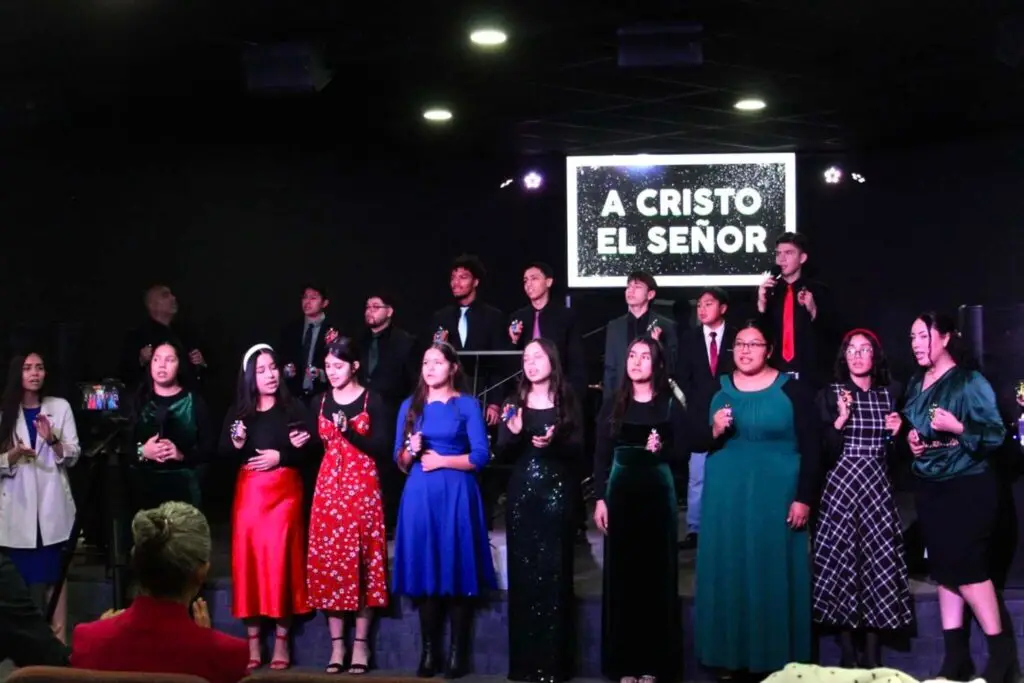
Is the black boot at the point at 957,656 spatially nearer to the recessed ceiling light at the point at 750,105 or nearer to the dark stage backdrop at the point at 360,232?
the dark stage backdrop at the point at 360,232

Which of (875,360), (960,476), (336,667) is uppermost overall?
(875,360)

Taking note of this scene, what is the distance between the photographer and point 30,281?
7652 millimetres

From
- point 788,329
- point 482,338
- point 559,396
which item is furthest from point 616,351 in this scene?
point 559,396

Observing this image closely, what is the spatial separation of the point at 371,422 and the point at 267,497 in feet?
1.83

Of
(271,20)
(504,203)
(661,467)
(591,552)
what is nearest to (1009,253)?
(504,203)

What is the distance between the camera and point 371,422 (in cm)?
490

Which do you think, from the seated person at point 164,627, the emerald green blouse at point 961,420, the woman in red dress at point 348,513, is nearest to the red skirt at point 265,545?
the woman in red dress at point 348,513

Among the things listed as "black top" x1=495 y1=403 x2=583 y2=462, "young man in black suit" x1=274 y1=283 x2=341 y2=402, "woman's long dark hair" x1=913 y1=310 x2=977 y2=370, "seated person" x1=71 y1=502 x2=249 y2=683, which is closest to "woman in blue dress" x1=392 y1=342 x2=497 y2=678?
"black top" x1=495 y1=403 x2=583 y2=462

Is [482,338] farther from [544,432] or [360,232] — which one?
[360,232]

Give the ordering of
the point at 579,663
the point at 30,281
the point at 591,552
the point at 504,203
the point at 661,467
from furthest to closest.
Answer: the point at 504,203
the point at 30,281
the point at 591,552
the point at 579,663
the point at 661,467

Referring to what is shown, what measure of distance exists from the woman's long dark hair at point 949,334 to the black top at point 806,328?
1151mm

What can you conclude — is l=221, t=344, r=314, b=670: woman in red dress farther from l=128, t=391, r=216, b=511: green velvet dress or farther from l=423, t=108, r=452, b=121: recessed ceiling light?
l=423, t=108, r=452, b=121: recessed ceiling light

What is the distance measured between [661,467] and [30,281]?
4928 millimetres

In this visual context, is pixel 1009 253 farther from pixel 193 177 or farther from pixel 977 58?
pixel 193 177
